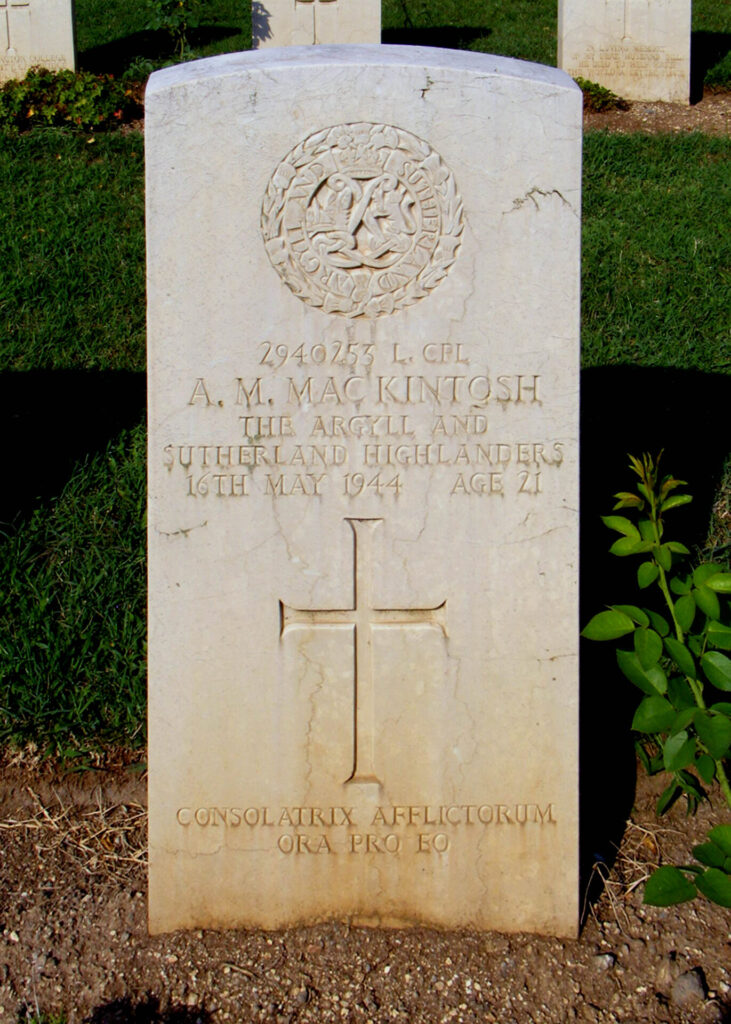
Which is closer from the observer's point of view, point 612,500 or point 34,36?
point 612,500

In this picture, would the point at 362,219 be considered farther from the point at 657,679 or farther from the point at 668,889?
the point at 668,889

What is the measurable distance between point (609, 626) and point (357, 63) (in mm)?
1449

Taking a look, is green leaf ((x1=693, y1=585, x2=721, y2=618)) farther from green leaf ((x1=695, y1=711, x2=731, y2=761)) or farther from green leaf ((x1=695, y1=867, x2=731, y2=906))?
green leaf ((x1=695, y1=867, x2=731, y2=906))

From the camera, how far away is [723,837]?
7.68 feet

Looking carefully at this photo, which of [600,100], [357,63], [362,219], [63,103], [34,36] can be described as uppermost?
[34,36]

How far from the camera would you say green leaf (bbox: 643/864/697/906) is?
2270 mm

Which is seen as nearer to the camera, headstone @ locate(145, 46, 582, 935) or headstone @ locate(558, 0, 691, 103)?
headstone @ locate(145, 46, 582, 935)

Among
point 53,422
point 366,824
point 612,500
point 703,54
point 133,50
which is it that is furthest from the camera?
point 703,54

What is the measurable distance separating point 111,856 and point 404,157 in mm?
2005

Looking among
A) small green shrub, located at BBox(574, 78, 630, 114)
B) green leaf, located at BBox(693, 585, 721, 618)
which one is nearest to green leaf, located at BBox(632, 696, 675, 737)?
green leaf, located at BBox(693, 585, 721, 618)

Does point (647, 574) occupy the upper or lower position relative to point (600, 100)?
lower

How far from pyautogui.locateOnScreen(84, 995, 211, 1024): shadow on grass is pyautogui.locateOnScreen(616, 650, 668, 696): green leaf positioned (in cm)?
128

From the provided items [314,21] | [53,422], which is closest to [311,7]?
[314,21]

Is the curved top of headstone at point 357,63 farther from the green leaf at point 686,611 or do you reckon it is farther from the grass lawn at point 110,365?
the grass lawn at point 110,365
